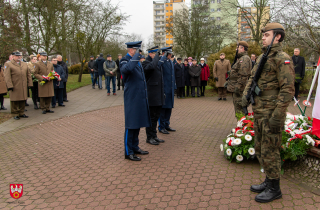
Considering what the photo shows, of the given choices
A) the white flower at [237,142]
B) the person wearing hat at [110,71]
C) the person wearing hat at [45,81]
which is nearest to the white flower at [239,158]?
the white flower at [237,142]

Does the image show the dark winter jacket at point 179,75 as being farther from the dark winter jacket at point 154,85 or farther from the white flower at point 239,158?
the white flower at point 239,158

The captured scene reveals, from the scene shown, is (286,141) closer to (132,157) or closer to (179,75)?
(132,157)

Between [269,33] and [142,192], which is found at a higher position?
[269,33]

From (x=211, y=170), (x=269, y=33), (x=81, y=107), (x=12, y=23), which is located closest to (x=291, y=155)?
(x=211, y=170)

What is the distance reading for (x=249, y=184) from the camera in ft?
12.5

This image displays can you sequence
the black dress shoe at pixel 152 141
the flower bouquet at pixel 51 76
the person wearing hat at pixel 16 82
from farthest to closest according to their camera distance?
1. the flower bouquet at pixel 51 76
2. the person wearing hat at pixel 16 82
3. the black dress shoe at pixel 152 141

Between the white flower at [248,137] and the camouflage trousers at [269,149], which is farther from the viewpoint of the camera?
the white flower at [248,137]

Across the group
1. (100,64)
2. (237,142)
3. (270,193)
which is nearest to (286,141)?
(237,142)

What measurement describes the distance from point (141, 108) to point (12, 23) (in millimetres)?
12243

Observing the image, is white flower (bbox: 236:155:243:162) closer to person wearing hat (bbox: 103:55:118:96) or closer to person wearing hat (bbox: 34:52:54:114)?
person wearing hat (bbox: 34:52:54:114)

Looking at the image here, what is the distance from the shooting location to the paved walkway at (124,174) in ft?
11.2

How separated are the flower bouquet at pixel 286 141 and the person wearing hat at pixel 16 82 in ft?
24.5

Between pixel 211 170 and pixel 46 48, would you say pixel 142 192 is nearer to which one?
pixel 211 170

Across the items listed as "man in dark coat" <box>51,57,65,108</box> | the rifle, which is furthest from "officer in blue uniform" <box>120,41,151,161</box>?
"man in dark coat" <box>51,57,65,108</box>
